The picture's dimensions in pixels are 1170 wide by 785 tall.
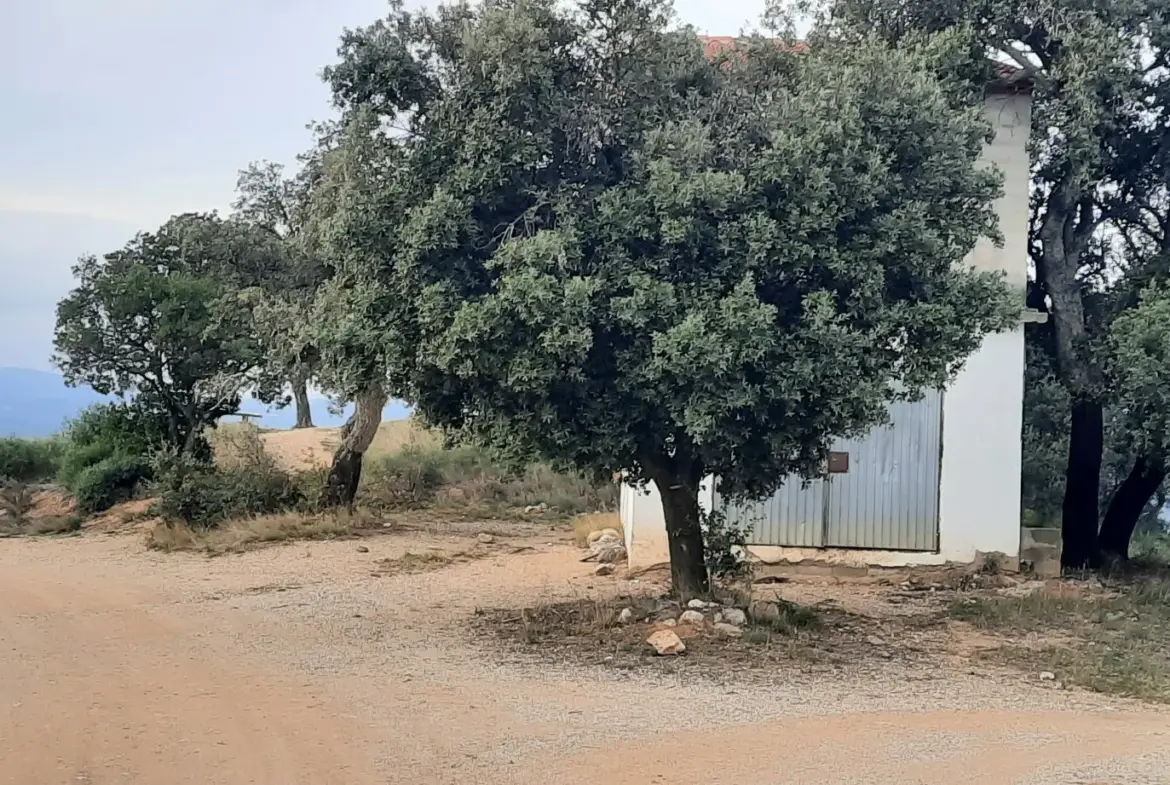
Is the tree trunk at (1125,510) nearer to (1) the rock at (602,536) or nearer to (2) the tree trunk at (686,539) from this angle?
(1) the rock at (602,536)

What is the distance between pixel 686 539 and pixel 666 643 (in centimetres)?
152

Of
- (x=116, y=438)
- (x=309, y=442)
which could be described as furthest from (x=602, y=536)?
(x=309, y=442)

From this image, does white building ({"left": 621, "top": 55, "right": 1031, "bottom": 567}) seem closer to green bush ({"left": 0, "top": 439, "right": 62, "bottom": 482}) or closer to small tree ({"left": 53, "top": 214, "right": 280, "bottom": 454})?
small tree ({"left": 53, "top": 214, "right": 280, "bottom": 454})

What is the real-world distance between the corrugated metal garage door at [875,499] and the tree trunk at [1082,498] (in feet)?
7.72

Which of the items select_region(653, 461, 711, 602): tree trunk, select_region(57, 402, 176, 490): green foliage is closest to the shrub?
select_region(57, 402, 176, 490): green foliage

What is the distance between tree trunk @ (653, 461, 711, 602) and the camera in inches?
420

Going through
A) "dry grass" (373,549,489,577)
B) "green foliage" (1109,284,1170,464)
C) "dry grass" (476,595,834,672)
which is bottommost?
"dry grass" (373,549,489,577)

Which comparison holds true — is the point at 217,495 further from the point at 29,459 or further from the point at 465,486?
the point at 29,459

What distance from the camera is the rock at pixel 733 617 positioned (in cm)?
1024

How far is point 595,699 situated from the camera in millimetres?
7992

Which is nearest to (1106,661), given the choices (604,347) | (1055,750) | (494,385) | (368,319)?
(1055,750)

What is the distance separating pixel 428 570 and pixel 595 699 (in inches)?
297

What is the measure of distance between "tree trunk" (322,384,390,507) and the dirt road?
847 centimetres

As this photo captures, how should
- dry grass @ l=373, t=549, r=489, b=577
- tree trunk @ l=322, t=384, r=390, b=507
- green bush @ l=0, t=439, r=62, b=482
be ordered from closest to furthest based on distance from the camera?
dry grass @ l=373, t=549, r=489, b=577, tree trunk @ l=322, t=384, r=390, b=507, green bush @ l=0, t=439, r=62, b=482
